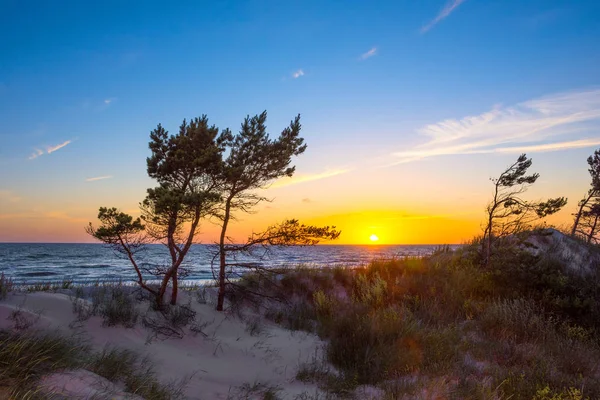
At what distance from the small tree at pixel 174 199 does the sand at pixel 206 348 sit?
1.67 m

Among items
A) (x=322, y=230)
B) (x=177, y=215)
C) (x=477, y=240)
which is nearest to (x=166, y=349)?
(x=177, y=215)

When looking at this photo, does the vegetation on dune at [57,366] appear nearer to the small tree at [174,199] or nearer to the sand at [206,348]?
the sand at [206,348]

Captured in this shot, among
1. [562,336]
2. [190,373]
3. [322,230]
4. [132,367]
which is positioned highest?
[322,230]

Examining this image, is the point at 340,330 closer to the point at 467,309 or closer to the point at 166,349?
the point at 166,349

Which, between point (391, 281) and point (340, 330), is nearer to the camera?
point (340, 330)

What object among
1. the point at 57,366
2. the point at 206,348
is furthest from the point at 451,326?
the point at 57,366

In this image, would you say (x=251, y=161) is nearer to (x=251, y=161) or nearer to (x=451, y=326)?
(x=251, y=161)

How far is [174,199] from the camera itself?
8523mm

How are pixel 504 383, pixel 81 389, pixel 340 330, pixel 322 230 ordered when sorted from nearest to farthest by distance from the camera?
pixel 81 389 < pixel 504 383 < pixel 340 330 < pixel 322 230

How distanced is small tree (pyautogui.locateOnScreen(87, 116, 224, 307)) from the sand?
1.67 m

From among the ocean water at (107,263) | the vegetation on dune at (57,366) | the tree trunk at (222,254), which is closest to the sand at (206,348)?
the vegetation on dune at (57,366)

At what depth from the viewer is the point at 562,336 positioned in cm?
907

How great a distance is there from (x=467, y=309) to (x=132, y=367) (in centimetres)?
981

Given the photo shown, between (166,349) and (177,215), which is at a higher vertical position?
(177,215)
